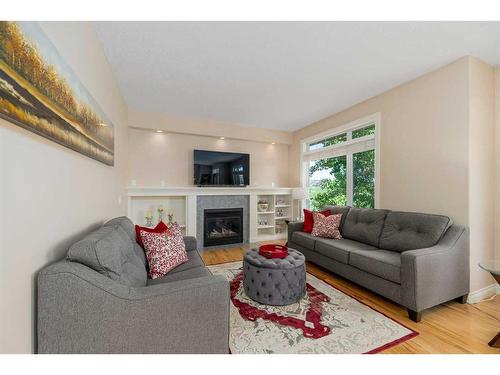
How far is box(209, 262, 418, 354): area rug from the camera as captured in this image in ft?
5.11

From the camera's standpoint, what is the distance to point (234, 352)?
1.51 metres

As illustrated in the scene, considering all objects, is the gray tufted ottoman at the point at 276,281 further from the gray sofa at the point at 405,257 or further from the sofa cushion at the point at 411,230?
the sofa cushion at the point at 411,230

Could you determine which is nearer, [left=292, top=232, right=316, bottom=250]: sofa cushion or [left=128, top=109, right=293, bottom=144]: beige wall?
[left=292, top=232, right=316, bottom=250]: sofa cushion

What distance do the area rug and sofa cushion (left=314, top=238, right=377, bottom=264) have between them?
0.46 metres

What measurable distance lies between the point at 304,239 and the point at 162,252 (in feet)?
6.91

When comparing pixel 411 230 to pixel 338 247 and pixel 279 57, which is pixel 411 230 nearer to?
pixel 338 247

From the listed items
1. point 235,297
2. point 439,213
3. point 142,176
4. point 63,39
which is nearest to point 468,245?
point 439,213

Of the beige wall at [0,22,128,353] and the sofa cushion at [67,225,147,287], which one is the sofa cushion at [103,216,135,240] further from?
the sofa cushion at [67,225,147,287]

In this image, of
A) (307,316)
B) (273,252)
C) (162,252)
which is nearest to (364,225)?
(273,252)

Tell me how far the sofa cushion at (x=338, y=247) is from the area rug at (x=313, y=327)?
1.51ft

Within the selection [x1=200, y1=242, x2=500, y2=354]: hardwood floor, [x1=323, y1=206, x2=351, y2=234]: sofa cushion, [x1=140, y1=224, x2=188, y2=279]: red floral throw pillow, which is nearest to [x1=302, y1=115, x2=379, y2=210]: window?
[x1=323, y1=206, x2=351, y2=234]: sofa cushion

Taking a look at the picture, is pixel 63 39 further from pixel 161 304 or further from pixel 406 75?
pixel 406 75

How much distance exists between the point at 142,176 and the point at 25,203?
3399 millimetres

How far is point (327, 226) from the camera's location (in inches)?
125
